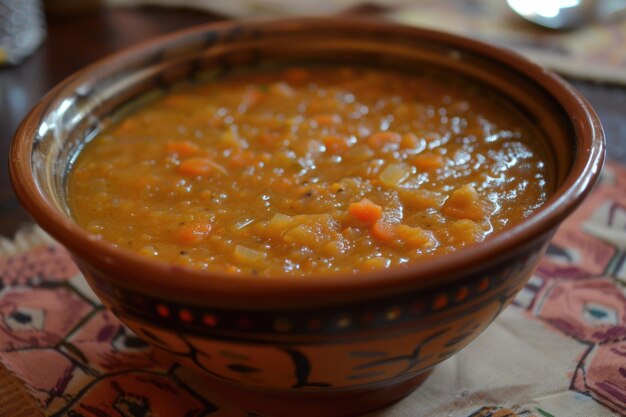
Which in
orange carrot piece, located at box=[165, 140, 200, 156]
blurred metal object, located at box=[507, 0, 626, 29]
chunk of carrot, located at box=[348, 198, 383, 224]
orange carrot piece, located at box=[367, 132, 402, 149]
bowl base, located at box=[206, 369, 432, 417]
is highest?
blurred metal object, located at box=[507, 0, 626, 29]

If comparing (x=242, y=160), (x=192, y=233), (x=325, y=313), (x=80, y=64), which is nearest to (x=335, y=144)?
(x=242, y=160)

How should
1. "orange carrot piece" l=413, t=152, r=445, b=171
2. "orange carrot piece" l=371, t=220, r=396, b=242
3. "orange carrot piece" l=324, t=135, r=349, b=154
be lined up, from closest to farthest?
"orange carrot piece" l=371, t=220, r=396, b=242, "orange carrot piece" l=413, t=152, r=445, b=171, "orange carrot piece" l=324, t=135, r=349, b=154

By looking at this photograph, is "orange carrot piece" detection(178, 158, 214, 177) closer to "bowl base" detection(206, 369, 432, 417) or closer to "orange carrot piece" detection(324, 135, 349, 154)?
"orange carrot piece" detection(324, 135, 349, 154)

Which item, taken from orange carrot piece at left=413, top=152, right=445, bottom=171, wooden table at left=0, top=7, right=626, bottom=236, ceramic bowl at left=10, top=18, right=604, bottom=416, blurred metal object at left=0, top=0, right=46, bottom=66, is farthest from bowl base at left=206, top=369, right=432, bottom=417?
blurred metal object at left=0, top=0, right=46, bottom=66

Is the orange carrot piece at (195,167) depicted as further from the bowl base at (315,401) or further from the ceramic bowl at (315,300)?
the bowl base at (315,401)

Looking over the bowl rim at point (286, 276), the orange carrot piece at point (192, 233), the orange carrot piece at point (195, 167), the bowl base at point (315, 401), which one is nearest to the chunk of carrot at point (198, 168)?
the orange carrot piece at point (195, 167)

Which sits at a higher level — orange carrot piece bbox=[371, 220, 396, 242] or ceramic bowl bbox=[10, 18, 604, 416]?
orange carrot piece bbox=[371, 220, 396, 242]
